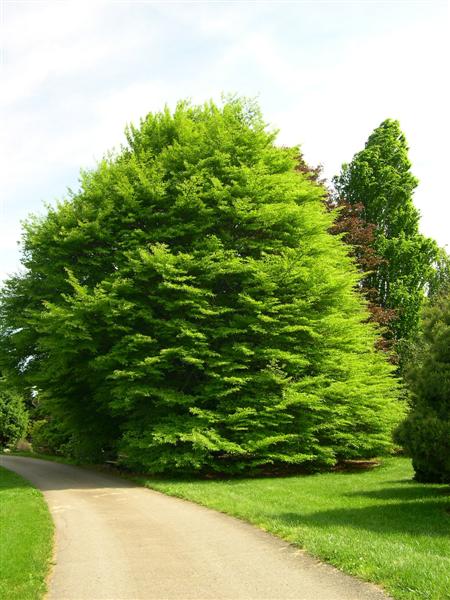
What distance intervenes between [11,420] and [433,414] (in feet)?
161

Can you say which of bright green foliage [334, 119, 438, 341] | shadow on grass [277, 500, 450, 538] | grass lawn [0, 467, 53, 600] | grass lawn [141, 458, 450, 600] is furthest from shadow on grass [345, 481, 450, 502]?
bright green foliage [334, 119, 438, 341]

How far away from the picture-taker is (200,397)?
19656 millimetres

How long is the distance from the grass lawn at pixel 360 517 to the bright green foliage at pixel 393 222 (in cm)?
1679

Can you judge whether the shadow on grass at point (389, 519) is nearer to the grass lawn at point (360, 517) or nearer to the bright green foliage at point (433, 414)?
the grass lawn at point (360, 517)

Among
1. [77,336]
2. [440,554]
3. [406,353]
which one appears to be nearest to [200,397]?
[77,336]

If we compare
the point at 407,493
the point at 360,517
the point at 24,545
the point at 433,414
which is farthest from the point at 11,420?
the point at 433,414

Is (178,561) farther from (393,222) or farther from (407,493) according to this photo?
(393,222)

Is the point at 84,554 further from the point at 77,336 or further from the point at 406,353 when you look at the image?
the point at 406,353

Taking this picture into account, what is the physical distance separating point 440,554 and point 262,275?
519 inches

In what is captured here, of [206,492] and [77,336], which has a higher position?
[77,336]

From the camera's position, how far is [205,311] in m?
19.6

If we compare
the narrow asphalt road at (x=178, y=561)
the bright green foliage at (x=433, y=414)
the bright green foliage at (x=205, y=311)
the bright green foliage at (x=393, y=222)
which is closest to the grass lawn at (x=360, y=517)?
the narrow asphalt road at (x=178, y=561)

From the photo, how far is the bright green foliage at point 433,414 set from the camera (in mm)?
11617

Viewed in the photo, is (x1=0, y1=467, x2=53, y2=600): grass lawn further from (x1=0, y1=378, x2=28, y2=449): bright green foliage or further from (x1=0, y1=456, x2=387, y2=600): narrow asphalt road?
(x1=0, y1=378, x2=28, y2=449): bright green foliage
